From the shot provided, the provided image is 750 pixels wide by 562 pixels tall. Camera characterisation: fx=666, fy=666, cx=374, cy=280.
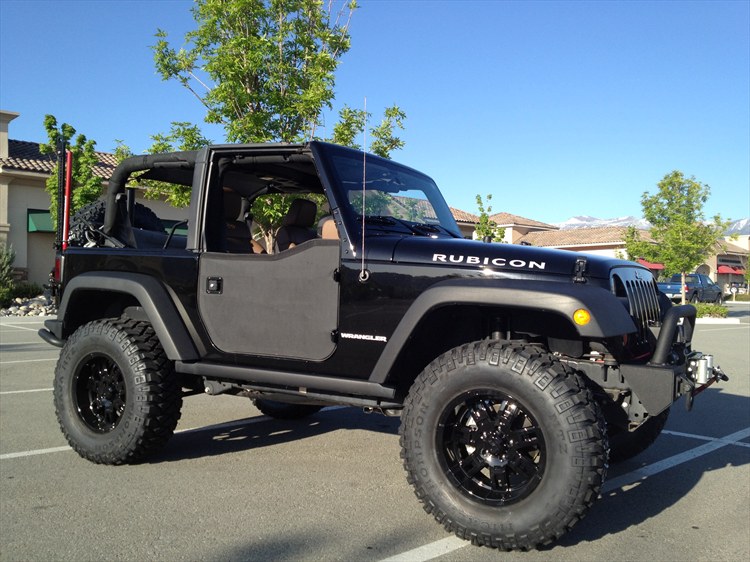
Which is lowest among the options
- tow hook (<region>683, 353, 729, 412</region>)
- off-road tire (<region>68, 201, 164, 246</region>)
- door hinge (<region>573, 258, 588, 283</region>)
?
tow hook (<region>683, 353, 729, 412</region>)

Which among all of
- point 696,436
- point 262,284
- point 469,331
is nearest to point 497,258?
point 469,331

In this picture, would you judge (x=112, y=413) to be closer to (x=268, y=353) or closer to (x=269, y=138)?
(x=268, y=353)

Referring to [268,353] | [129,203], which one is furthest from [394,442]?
[129,203]

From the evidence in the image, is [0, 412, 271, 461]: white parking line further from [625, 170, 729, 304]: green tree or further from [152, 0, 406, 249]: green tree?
[625, 170, 729, 304]: green tree

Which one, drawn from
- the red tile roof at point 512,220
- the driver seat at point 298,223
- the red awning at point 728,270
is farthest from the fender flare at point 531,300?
the red awning at point 728,270

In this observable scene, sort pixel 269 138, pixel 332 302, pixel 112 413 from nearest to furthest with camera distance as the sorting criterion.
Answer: pixel 332 302
pixel 112 413
pixel 269 138

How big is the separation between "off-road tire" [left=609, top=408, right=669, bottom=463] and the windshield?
1.80m

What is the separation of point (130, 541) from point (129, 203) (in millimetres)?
2702

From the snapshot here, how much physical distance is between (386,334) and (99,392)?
2296mm

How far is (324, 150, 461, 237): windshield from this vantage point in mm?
3920

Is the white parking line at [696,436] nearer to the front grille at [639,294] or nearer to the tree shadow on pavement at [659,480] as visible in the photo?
the tree shadow on pavement at [659,480]

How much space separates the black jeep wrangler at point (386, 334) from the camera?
3127 millimetres

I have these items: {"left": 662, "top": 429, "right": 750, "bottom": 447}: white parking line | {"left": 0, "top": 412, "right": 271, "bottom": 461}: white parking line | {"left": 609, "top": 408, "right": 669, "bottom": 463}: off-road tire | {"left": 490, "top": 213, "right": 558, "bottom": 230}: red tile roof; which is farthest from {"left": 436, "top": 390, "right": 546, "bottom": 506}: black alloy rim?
{"left": 490, "top": 213, "right": 558, "bottom": 230}: red tile roof

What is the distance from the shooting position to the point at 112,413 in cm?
455
